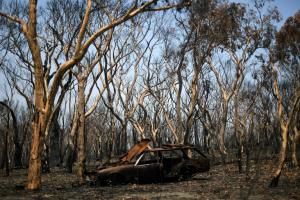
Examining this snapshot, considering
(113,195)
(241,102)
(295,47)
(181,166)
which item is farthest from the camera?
(241,102)

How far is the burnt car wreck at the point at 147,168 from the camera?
1347 cm

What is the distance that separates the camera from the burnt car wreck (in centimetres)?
1347

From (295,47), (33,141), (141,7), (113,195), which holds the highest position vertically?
(295,47)

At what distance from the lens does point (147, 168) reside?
45.9 ft

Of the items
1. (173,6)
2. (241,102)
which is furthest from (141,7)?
(241,102)

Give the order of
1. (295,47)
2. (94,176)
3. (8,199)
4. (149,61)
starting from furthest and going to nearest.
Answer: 1. (149,61)
2. (295,47)
3. (94,176)
4. (8,199)

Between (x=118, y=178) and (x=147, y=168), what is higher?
(x=147, y=168)

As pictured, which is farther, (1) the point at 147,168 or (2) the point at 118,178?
(1) the point at 147,168

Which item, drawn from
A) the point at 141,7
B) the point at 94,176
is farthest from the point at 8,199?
the point at 141,7

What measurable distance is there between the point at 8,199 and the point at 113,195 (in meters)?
2.67

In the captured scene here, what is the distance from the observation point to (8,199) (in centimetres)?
949

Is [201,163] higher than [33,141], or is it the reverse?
[33,141]

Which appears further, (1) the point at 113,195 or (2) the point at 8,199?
(1) the point at 113,195

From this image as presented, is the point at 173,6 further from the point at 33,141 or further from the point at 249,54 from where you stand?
the point at 249,54
